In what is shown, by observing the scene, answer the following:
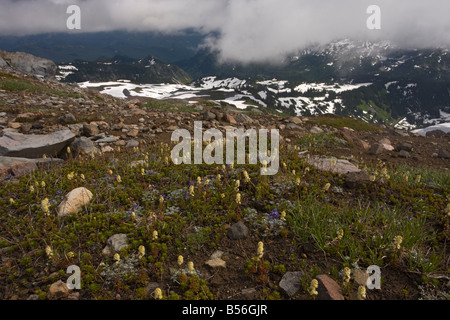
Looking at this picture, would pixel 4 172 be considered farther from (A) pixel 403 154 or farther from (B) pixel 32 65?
(B) pixel 32 65

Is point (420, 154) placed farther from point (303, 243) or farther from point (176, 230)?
point (176, 230)

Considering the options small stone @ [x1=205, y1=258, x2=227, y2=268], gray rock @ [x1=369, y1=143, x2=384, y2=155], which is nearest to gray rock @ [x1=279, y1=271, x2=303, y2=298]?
small stone @ [x1=205, y1=258, x2=227, y2=268]

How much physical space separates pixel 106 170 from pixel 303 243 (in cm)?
666

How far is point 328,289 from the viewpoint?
4008mm

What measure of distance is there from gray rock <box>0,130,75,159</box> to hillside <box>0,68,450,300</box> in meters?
0.05

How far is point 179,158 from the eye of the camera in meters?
9.82

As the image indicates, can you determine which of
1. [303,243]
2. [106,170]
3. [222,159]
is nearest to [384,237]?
[303,243]

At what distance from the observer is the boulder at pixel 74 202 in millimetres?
5988

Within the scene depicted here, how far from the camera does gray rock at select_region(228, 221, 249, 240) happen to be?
5.59m

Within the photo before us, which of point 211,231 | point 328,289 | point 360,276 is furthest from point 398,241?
point 211,231

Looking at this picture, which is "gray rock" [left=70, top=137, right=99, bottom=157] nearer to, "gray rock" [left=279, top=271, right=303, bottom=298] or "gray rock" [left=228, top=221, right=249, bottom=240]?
"gray rock" [left=228, top=221, right=249, bottom=240]

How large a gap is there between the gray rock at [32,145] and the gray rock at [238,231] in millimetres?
7661

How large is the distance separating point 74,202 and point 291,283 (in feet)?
17.4

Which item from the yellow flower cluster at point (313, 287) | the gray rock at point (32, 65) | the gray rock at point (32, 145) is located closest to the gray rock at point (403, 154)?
the yellow flower cluster at point (313, 287)
